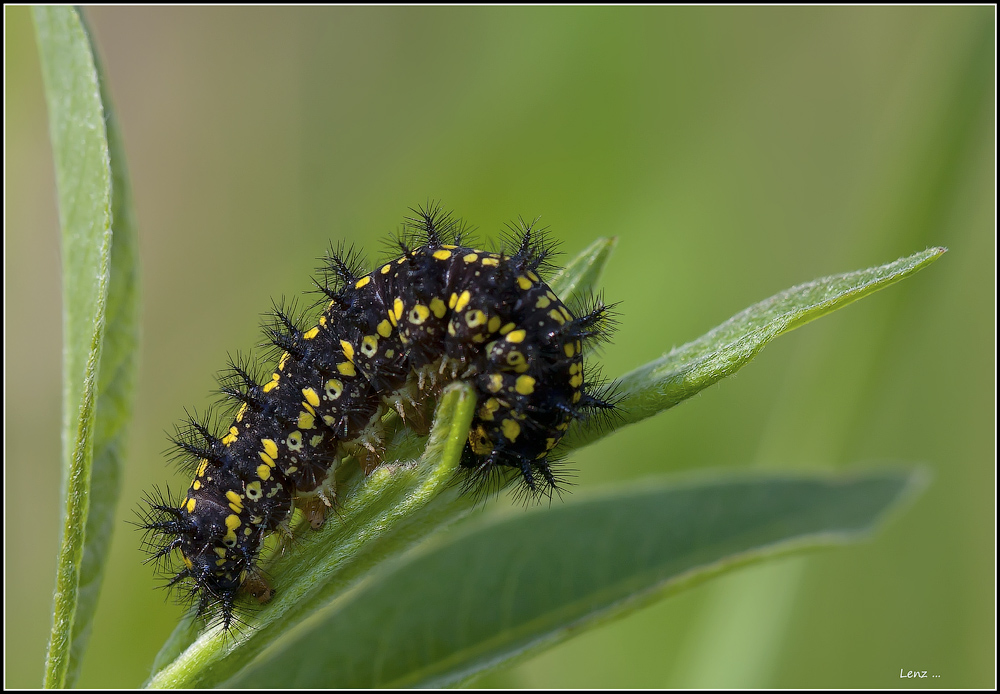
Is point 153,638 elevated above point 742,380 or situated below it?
above

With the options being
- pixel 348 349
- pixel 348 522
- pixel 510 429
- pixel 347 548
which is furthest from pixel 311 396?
pixel 347 548

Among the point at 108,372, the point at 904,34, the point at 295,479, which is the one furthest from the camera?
the point at 904,34

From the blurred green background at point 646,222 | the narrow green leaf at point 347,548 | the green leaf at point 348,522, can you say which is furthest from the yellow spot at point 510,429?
the blurred green background at point 646,222

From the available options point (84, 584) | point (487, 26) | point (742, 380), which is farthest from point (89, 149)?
point (487, 26)

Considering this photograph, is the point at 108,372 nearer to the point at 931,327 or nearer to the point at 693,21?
the point at 931,327

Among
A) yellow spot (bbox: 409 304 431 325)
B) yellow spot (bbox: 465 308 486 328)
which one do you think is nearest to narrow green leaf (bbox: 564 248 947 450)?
yellow spot (bbox: 465 308 486 328)

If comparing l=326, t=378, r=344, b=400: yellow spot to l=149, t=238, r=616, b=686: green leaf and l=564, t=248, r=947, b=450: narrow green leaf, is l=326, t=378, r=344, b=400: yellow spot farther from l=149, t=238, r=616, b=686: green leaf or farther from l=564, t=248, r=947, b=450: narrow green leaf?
l=564, t=248, r=947, b=450: narrow green leaf

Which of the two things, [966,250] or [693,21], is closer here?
[966,250]
